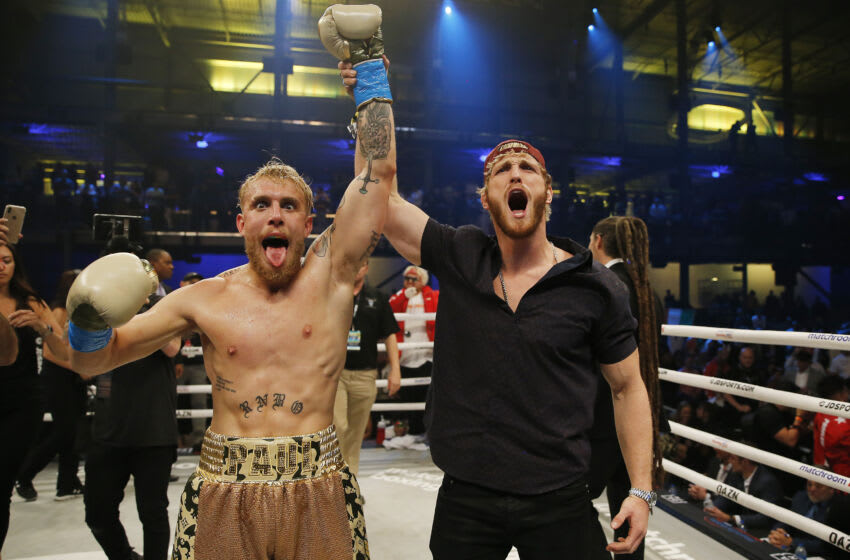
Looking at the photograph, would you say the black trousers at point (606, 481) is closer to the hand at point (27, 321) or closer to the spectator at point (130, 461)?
the spectator at point (130, 461)

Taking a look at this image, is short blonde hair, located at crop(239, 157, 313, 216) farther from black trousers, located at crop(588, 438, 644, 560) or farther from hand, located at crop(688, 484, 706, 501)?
hand, located at crop(688, 484, 706, 501)

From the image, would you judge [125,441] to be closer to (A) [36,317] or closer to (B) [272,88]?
(A) [36,317]

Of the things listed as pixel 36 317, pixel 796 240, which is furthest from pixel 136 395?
pixel 796 240

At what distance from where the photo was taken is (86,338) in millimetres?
1385

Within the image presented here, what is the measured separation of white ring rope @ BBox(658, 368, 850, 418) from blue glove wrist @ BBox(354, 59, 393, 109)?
6.75ft

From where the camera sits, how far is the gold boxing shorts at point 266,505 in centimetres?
144

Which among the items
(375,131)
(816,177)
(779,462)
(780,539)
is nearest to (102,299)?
(375,131)

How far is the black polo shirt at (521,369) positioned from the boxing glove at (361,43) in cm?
54

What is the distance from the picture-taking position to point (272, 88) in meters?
A: 16.7

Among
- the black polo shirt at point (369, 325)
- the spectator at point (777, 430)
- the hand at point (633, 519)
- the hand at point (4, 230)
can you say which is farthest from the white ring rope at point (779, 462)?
the hand at point (4, 230)

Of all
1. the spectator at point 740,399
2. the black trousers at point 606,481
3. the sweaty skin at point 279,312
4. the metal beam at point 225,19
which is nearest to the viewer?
the sweaty skin at point 279,312

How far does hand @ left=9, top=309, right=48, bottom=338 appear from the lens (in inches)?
98.0

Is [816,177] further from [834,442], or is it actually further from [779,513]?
[779,513]

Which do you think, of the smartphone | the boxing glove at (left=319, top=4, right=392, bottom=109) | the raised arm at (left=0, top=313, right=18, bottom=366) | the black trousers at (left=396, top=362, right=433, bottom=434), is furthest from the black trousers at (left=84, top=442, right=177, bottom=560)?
the black trousers at (left=396, top=362, right=433, bottom=434)
